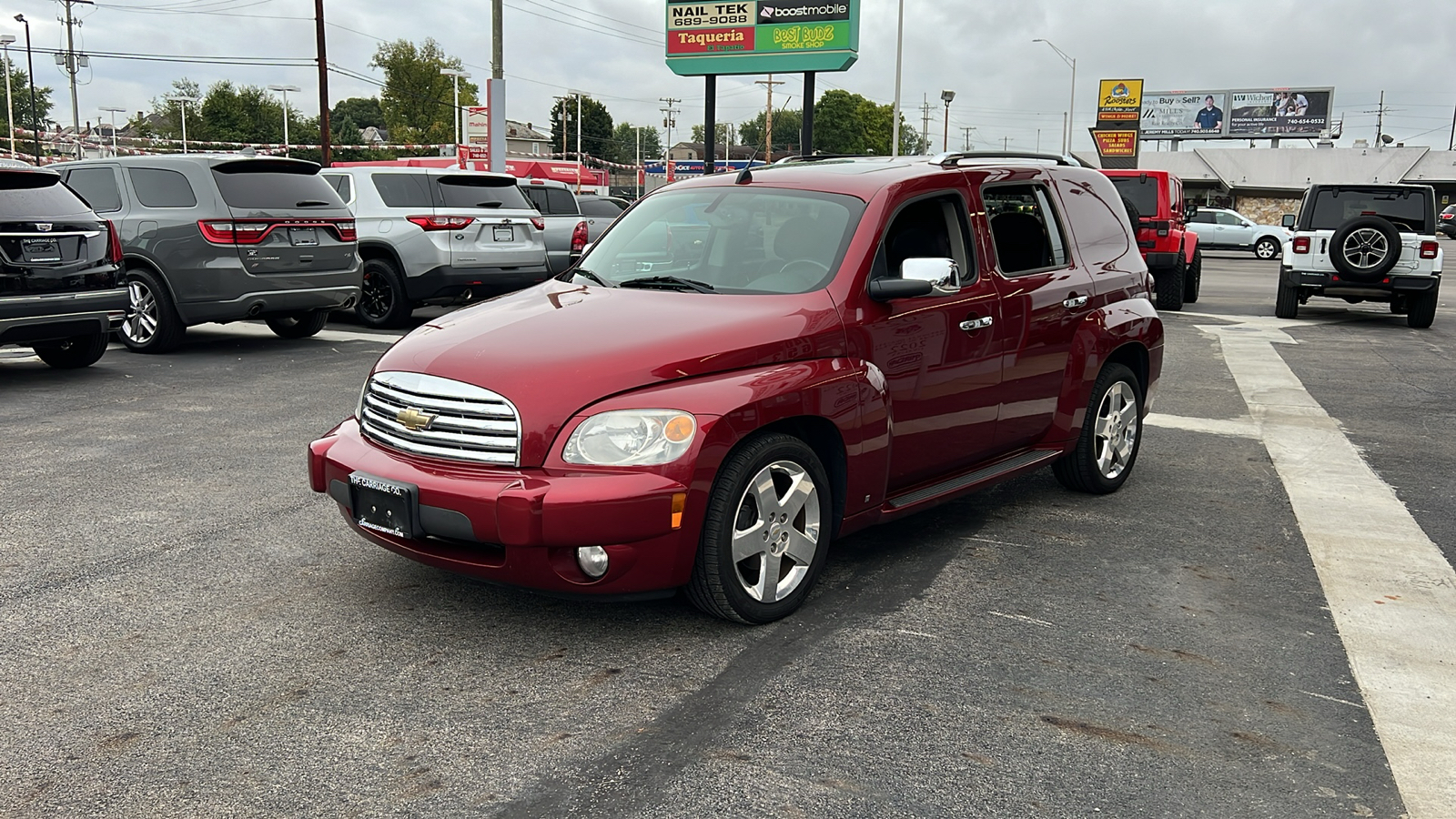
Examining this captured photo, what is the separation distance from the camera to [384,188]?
13.3 metres

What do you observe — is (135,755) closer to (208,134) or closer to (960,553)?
(960,553)

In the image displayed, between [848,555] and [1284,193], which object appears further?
[1284,193]

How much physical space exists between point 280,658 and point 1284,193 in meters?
86.1

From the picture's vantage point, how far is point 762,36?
34.2 metres

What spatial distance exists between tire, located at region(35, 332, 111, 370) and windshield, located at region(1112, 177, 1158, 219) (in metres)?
13.6

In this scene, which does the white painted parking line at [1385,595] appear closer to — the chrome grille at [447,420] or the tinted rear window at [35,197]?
the chrome grille at [447,420]

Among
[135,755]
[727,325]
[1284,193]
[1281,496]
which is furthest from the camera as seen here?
[1284,193]

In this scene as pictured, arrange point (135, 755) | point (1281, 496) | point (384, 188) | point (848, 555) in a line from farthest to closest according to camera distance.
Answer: point (384, 188) < point (1281, 496) < point (848, 555) < point (135, 755)

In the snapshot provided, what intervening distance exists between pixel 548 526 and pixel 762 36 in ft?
106

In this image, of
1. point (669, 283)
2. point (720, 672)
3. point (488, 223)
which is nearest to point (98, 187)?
point (488, 223)

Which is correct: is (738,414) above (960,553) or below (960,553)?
above

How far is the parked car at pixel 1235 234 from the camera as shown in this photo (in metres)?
37.2

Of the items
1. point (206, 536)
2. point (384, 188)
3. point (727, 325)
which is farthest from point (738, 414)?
point (384, 188)

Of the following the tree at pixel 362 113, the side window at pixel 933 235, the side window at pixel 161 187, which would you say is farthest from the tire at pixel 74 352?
the tree at pixel 362 113
